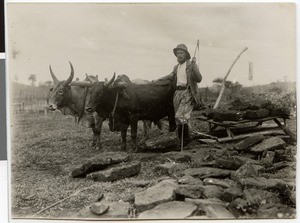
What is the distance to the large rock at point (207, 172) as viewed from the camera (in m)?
5.99

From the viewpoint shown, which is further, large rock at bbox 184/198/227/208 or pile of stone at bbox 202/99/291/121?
pile of stone at bbox 202/99/291/121

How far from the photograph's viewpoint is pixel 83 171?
6.12 metres

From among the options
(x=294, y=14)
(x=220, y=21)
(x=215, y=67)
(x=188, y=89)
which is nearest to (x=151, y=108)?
(x=188, y=89)

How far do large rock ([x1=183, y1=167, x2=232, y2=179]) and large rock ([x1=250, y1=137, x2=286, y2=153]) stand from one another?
1.40ft

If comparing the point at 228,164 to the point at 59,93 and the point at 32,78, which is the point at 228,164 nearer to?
the point at 59,93

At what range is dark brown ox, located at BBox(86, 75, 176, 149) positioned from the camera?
6168 mm

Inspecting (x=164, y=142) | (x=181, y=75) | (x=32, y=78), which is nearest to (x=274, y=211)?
(x=164, y=142)

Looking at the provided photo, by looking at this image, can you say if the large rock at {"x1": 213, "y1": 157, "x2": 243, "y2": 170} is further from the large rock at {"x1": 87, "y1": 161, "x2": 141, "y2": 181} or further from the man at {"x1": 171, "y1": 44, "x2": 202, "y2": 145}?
the large rock at {"x1": 87, "y1": 161, "x2": 141, "y2": 181}

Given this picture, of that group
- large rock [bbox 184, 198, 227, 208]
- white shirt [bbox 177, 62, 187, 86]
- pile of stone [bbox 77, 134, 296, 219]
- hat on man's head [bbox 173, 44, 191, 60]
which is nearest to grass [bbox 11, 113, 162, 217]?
pile of stone [bbox 77, 134, 296, 219]

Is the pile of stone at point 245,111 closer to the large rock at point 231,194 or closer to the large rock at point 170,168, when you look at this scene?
the large rock at point 170,168

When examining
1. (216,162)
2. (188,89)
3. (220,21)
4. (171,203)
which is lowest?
(171,203)

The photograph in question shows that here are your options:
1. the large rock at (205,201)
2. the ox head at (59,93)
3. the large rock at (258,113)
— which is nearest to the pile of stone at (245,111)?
the large rock at (258,113)

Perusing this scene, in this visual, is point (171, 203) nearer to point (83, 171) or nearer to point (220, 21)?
point (83, 171)

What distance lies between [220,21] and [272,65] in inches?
30.4
